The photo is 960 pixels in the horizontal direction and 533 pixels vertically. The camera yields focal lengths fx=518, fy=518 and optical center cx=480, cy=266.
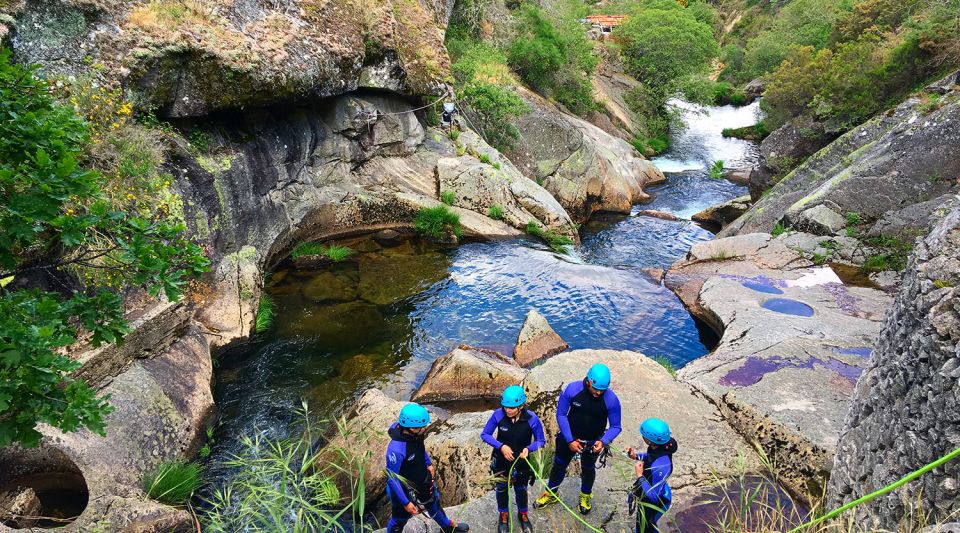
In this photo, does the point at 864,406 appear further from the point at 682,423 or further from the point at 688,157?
the point at 688,157

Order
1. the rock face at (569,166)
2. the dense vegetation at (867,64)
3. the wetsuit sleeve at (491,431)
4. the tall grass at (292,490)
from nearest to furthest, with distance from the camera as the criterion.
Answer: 1. the tall grass at (292,490)
2. the wetsuit sleeve at (491,431)
3. the dense vegetation at (867,64)
4. the rock face at (569,166)

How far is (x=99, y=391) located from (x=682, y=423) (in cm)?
895

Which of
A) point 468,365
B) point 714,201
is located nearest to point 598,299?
point 468,365

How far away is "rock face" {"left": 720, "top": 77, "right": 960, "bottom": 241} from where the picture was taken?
46.6 feet

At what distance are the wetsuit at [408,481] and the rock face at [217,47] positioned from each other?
10045 millimetres

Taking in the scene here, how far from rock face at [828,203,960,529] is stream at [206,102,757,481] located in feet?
20.5

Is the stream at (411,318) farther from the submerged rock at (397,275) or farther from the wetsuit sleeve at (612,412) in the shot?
the wetsuit sleeve at (612,412)

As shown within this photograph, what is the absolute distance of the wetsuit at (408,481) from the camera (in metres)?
5.53

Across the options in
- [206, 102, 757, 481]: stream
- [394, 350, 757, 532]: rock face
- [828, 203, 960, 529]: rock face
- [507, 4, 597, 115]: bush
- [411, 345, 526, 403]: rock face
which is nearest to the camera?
[828, 203, 960, 529]: rock face

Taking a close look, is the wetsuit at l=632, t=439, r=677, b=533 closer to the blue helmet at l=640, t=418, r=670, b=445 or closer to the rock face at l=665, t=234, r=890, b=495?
the blue helmet at l=640, t=418, r=670, b=445

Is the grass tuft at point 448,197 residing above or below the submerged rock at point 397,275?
above

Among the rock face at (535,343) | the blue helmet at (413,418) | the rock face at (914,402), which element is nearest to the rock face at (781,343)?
the rock face at (914,402)

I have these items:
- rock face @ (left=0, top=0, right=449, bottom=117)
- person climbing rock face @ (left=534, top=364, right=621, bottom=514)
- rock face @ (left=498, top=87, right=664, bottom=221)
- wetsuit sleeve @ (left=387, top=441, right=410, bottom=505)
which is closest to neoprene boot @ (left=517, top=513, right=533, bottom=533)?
person climbing rock face @ (left=534, top=364, right=621, bottom=514)

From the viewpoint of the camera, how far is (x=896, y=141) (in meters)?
15.4
